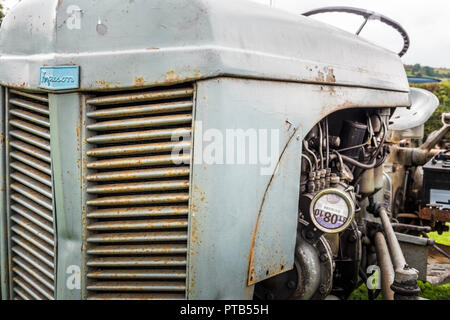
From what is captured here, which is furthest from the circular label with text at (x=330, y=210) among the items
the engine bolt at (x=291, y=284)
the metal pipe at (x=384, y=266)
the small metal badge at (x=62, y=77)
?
the small metal badge at (x=62, y=77)

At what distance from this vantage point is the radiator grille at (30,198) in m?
1.64

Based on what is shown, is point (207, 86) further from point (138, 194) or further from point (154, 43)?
point (138, 194)

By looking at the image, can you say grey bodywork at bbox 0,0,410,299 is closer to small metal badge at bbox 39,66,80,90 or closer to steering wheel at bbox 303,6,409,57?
small metal badge at bbox 39,66,80,90

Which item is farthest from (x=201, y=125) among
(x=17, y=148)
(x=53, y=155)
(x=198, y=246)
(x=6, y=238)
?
(x=6, y=238)

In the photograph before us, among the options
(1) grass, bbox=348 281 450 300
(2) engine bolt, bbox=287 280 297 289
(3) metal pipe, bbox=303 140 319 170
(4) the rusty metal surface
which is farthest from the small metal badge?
(1) grass, bbox=348 281 450 300

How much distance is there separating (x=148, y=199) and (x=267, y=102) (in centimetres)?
52

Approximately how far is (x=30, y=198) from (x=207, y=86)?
2.92 ft

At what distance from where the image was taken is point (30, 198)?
1757 mm

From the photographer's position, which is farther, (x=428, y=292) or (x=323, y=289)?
(x=428, y=292)

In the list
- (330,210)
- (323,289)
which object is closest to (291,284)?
(323,289)

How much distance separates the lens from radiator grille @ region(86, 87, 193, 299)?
1454 millimetres

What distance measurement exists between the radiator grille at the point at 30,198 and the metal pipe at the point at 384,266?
1.34 m

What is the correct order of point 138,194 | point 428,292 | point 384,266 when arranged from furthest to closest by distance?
point 428,292 → point 384,266 → point 138,194
